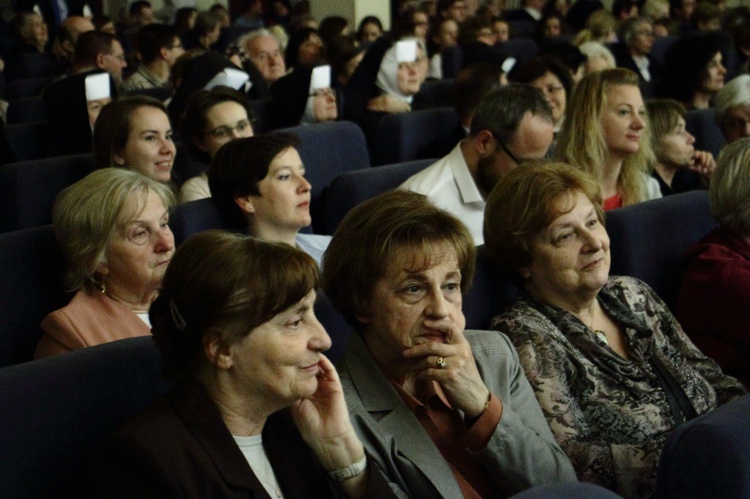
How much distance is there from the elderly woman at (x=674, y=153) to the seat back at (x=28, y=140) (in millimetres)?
2420

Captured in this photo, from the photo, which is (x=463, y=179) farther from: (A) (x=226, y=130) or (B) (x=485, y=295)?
(B) (x=485, y=295)

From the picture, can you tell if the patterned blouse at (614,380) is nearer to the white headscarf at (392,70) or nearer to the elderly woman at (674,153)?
the elderly woman at (674,153)

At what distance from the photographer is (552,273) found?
7.59 feet

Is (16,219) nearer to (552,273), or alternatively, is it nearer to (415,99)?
(552,273)

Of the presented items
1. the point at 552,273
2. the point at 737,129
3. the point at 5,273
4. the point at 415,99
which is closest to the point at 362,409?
the point at 552,273

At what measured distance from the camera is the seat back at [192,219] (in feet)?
9.18

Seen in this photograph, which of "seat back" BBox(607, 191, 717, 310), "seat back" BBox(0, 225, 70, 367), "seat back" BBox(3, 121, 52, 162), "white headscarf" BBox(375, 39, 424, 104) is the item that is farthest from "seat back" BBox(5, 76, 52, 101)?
"seat back" BBox(607, 191, 717, 310)

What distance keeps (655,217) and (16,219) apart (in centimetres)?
198

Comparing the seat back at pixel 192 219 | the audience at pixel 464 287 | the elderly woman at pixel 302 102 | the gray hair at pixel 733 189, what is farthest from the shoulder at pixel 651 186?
the elderly woman at pixel 302 102

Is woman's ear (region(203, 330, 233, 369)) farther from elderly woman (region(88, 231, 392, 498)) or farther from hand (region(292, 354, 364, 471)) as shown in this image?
hand (region(292, 354, 364, 471))

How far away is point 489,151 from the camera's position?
3.43 metres

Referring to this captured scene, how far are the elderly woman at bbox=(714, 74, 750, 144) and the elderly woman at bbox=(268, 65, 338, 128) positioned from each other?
5.54 ft

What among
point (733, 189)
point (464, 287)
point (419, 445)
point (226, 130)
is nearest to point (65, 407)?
point (419, 445)

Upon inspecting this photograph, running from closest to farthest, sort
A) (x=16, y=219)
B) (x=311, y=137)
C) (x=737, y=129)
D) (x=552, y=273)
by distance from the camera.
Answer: (x=552, y=273), (x=16, y=219), (x=311, y=137), (x=737, y=129)
